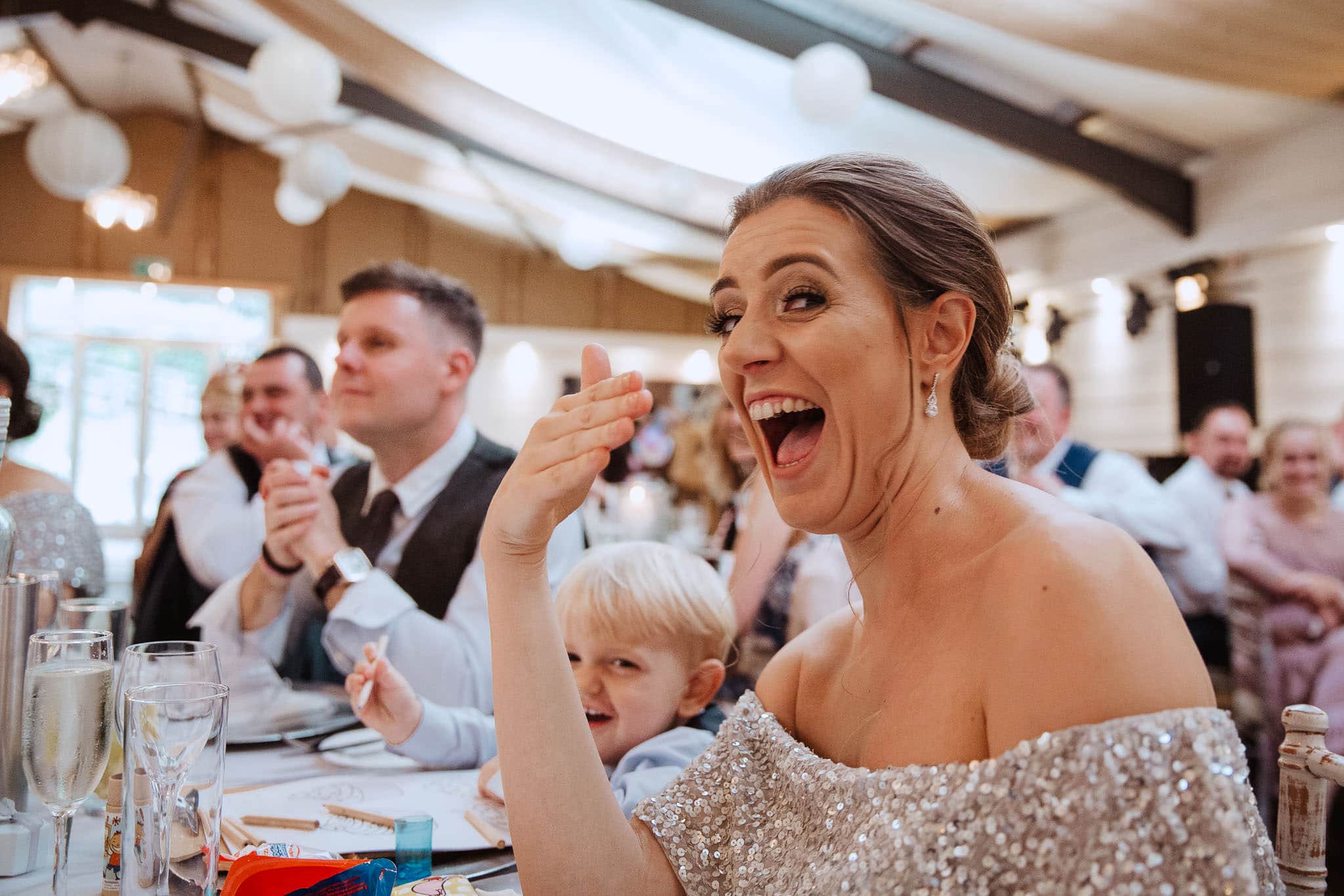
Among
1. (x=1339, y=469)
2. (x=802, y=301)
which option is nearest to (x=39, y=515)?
(x=802, y=301)

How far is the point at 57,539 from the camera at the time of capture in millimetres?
2037

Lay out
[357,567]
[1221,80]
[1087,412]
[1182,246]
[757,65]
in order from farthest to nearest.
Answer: [1087,412], [1182,246], [757,65], [1221,80], [357,567]

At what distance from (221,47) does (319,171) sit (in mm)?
3150

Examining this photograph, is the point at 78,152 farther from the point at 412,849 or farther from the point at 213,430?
the point at 412,849

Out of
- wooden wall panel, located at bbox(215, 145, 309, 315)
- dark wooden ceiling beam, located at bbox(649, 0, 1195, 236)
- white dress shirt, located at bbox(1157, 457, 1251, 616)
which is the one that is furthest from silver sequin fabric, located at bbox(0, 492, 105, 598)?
wooden wall panel, located at bbox(215, 145, 309, 315)

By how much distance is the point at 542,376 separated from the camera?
11.8 m

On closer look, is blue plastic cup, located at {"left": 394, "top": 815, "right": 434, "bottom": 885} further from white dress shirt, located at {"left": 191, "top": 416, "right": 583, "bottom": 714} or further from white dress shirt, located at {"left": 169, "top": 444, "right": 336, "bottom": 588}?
white dress shirt, located at {"left": 169, "top": 444, "right": 336, "bottom": 588}

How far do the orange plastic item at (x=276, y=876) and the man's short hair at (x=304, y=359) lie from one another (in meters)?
1.71

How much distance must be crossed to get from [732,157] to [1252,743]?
5.27 meters

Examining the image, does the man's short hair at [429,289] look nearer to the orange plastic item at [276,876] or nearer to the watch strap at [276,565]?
the watch strap at [276,565]

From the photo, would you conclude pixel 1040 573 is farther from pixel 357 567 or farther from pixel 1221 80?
pixel 1221 80

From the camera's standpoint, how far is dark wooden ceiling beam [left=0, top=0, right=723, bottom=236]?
8000 millimetres

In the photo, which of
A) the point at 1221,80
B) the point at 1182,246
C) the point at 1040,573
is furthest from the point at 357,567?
the point at 1182,246

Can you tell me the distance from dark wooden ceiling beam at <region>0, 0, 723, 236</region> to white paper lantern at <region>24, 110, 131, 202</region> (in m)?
2.81
